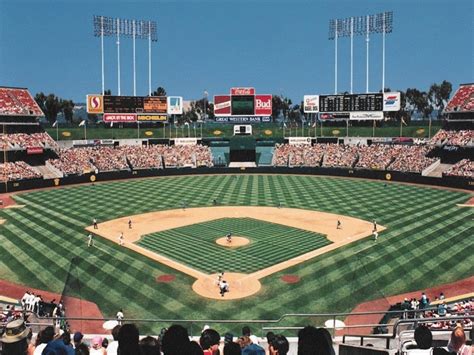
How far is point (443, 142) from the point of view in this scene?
69.2 metres

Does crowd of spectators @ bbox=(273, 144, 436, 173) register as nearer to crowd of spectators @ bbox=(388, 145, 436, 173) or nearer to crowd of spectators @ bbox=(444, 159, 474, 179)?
crowd of spectators @ bbox=(388, 145, 436, 173)

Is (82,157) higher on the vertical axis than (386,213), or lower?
higher

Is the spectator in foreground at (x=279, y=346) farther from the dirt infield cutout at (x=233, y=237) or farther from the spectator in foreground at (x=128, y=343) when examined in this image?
the dirt infield cutout at (x=233, y=237)

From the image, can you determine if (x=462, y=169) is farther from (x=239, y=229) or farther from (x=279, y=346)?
(x=279, y=346)

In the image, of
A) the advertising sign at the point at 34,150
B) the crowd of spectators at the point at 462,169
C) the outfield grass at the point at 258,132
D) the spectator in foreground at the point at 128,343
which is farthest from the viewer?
the outfield grass at the point at 258,132

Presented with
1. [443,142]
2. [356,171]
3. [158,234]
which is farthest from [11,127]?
[443,142]

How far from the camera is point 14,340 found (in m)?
6.26

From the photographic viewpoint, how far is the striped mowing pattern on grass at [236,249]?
29719 millimetres

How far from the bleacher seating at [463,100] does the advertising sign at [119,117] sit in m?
54.2

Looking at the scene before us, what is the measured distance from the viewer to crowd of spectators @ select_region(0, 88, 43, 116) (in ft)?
235

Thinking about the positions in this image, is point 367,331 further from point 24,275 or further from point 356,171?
point 356,171

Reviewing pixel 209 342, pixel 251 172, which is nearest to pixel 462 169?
pixel 251 172

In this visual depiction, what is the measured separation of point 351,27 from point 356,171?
33814 millimetres

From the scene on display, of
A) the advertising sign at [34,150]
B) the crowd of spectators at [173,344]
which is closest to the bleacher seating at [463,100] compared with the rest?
the advertising sign at [34,150]
